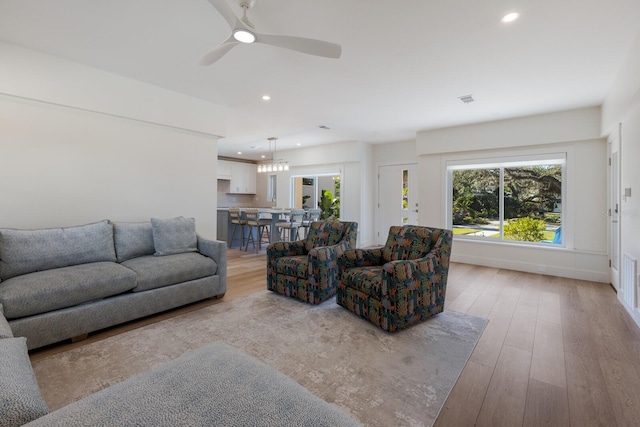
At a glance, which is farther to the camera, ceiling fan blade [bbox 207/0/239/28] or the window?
the window

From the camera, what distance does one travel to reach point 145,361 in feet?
6.86

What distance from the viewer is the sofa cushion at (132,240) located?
3123 millimetres

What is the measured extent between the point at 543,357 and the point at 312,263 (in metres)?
2.11

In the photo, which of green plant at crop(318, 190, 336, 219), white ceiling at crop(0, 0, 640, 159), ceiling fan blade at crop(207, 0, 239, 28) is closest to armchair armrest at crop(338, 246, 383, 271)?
white ceiling at crop(0, 0, 640, 159)

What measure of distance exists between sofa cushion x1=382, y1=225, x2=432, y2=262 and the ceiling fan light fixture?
231 centimetres

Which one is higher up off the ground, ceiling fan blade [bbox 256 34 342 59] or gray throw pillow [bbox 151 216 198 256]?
ceiling fan blade [bbox 256 34 342 59]

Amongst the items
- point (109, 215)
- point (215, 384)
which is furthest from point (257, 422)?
point (109, 215)

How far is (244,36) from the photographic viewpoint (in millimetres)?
2027

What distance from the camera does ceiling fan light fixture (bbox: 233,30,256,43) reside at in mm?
1971

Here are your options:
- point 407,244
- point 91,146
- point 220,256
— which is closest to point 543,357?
point 407,244

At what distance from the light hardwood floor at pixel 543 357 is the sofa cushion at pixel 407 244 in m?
0.81

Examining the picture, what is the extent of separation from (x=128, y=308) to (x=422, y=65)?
375 cm

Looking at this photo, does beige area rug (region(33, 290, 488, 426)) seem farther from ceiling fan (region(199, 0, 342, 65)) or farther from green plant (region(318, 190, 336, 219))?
green plant (region(318, 190, 336, 219))

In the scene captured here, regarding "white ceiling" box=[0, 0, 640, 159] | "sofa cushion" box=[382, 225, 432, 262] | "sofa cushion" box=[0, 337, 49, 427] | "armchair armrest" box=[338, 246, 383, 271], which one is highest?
"white ceiling" box=[0, 0, 640, 159]
